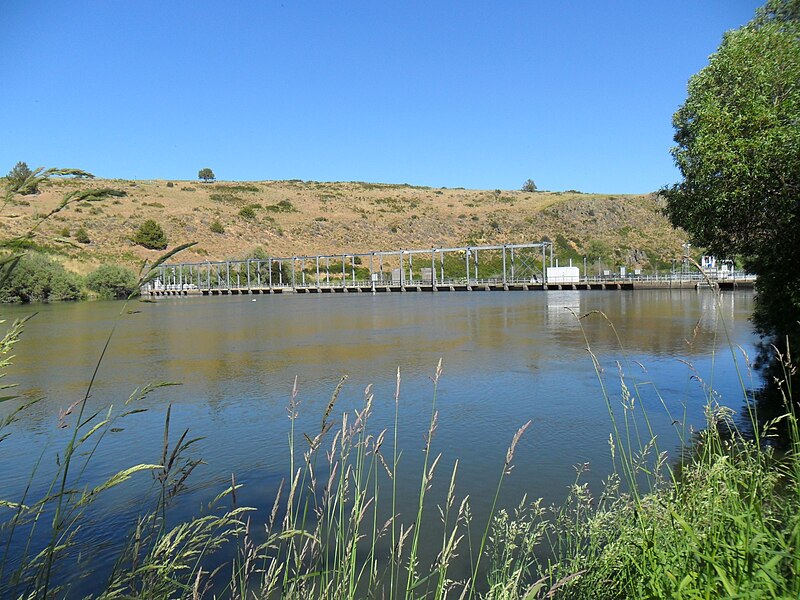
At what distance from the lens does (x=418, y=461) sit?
253 inches

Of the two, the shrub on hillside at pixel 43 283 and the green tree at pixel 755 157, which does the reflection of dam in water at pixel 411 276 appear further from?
the green tree at pixel 755 157

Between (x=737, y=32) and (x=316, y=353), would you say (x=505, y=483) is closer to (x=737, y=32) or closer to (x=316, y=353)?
(x=737, y=32)

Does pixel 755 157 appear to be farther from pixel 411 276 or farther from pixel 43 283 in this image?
pixel 411 276

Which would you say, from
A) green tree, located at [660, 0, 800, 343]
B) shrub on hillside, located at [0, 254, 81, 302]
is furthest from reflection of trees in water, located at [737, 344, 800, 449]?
shrub on hillside, located at [0, 254, 81, 302]

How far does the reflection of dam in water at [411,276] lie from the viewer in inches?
1816

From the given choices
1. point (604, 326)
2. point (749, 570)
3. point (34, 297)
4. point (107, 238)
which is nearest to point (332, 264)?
point (107, 238)

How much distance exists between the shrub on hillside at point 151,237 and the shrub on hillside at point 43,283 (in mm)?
14606

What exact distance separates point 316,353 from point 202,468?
27.3 feet

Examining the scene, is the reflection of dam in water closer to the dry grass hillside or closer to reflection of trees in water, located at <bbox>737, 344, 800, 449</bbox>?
the dry grass hillside

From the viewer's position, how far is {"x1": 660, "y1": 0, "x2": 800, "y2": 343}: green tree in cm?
789

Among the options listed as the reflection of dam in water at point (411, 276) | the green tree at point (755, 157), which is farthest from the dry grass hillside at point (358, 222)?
the green tree at point (755, 157)

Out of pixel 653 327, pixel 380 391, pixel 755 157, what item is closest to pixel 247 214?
pixel 653 327

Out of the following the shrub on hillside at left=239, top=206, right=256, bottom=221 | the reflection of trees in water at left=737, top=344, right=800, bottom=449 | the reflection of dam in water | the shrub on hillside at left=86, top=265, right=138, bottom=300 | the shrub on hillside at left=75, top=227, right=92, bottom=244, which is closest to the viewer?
the reflection of trees in water at left=737, top=344, right=800, bottom=449

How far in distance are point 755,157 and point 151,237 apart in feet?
192
